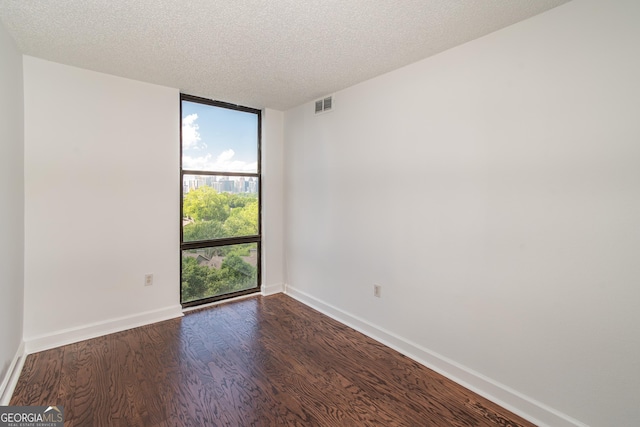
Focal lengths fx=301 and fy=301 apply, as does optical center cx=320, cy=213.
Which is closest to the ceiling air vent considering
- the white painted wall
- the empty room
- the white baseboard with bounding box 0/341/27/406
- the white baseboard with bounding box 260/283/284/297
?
the empty room

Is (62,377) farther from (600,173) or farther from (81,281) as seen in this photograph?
(600,173)

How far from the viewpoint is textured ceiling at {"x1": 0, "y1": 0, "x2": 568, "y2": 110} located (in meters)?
1.82

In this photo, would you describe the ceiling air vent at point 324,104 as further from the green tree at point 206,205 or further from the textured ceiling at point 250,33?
the green tree at point 206,205

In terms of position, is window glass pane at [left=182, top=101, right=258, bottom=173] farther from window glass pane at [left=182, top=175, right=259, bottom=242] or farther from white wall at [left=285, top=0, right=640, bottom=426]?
white wall at [left=285, top=0, right=640, bottom=426]

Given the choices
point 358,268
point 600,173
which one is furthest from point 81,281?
point 600,173

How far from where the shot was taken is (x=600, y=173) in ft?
5.49

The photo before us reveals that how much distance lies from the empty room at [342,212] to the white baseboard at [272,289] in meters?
0.43

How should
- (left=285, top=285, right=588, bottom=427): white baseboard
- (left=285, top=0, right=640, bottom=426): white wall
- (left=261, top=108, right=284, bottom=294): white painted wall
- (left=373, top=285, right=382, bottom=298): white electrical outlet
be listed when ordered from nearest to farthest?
(left=285, top=0, right=640, bottom=426): white wall < (left=285, top=285, right=588, bottom=427): white baseboard < (left=373, top=285, right=382, bottom=298): white electrical outlet < (left=261, top=108, right=284, bottom=294): white painted wall

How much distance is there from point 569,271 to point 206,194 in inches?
139

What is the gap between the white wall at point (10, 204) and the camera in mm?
2008

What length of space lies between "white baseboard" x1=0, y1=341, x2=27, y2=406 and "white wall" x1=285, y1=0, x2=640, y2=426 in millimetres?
2781

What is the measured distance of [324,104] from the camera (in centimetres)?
349

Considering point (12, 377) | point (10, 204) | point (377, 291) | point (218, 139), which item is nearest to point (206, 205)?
point (218, 139)

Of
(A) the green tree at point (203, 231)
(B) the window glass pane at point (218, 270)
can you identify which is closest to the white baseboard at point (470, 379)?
(B) the window glass pane at point (218, 270)
